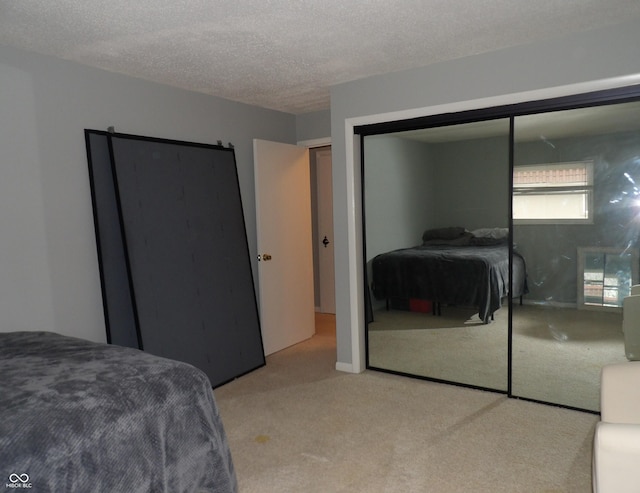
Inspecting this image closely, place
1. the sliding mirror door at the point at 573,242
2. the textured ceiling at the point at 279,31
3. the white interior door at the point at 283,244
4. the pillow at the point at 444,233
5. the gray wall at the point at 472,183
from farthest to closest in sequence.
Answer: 1. the white interior door at the point at 283,244
2. the pillow at the point at 444,233
3. the gray wall at the point at 472,183
4. the sliding mirror door at the point at 573,242
5. the textured ceiling at the point at 279,31

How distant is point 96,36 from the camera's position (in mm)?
2680

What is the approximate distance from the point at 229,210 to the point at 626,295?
3.07 meters

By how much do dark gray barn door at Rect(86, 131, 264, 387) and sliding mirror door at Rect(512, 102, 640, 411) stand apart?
2279 millimetres

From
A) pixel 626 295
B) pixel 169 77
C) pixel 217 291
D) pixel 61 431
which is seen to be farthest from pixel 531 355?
pixel 169 77

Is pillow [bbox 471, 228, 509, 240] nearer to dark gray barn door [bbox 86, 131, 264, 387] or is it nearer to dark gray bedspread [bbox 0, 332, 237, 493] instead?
dark gray barn door [bbox 86, 131, 264, 387]

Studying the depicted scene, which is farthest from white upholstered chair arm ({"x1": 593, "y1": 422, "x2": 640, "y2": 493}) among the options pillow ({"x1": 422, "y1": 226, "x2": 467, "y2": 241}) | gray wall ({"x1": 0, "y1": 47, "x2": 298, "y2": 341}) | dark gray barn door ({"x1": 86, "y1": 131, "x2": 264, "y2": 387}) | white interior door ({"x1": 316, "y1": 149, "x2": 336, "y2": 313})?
white interior door ({"x1": 316, "y1": 149, "x2": 336, "y2": 313})

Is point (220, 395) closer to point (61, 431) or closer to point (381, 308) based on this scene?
point (381, 308)

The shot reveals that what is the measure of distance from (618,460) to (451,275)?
2.32 m

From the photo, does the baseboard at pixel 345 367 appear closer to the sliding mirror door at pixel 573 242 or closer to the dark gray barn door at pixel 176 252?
the dark gray barn door at pixel 176 252

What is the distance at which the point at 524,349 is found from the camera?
11.5 ft

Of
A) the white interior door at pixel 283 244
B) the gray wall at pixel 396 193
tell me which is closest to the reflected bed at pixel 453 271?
the gray wall at pixel 396 193

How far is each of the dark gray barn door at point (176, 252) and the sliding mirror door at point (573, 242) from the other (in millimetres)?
2279

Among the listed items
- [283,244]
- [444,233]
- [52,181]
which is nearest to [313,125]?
[283,244]

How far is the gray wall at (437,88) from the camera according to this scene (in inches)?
113
